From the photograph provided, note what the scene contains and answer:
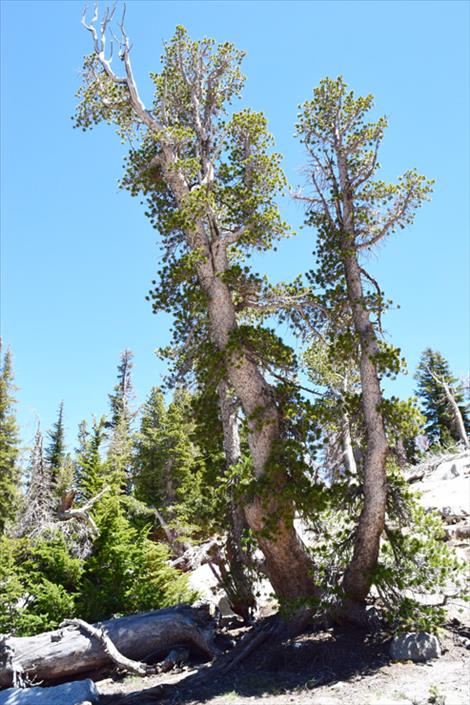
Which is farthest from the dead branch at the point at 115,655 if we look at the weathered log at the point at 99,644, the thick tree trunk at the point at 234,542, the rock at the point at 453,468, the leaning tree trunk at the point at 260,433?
the rock at the point at 453,468

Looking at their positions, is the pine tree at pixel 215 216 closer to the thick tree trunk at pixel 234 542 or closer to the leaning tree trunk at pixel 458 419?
the thick tree trunk at pixel 234 542

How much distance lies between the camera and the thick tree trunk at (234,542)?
33.9 ft

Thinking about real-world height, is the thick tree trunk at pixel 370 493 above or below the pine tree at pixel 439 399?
below

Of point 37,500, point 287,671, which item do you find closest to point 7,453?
point 37,500

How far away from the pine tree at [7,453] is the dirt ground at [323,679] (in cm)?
1297

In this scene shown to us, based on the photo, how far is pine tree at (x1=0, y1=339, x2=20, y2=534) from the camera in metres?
19.6

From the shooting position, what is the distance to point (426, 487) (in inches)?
786

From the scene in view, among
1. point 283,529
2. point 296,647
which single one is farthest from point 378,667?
point 283,529

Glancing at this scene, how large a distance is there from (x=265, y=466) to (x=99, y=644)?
4.58 meters

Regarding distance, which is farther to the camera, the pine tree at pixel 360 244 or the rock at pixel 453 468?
the rock at pixel 453 468

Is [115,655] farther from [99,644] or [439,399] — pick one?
[439,399]

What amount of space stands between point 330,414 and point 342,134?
6055 millimetres

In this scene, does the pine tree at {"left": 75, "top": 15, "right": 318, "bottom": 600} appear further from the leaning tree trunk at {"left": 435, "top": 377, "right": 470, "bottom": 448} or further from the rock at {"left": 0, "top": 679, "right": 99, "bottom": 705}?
the leaning tree trunk at {"left": 435, "top": 377, "right": 470, "bottom": 448}

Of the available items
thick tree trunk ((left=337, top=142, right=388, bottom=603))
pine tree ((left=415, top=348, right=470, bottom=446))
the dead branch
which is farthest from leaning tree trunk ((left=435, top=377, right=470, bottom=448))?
the dead branch
